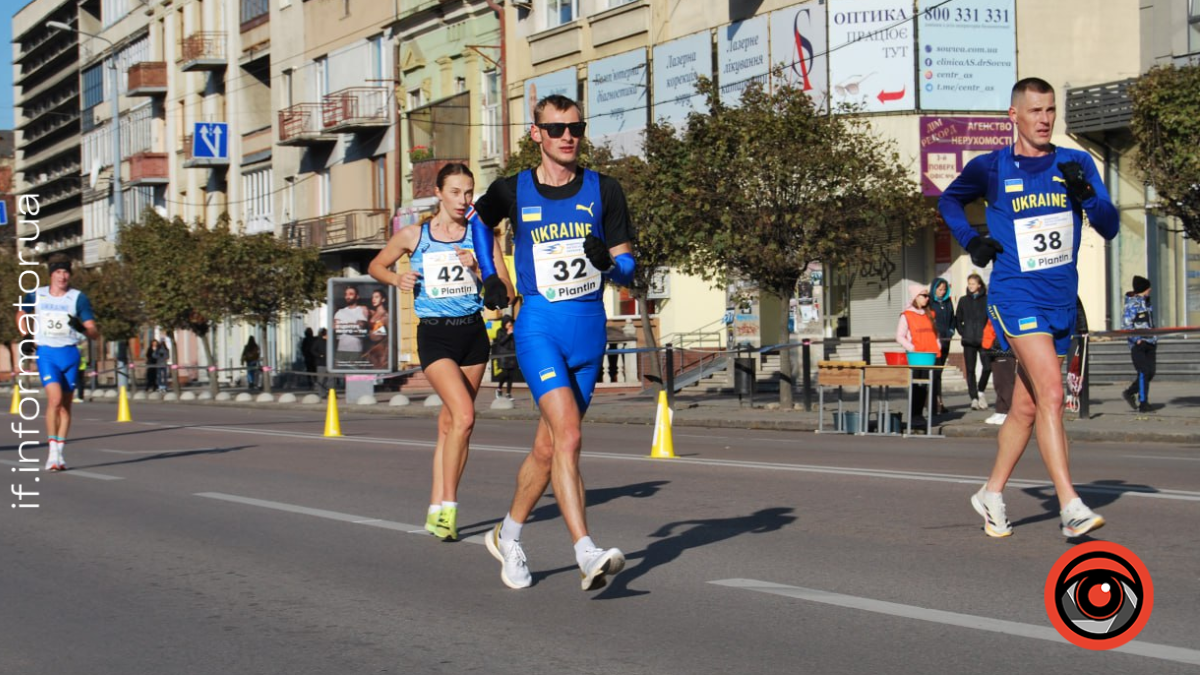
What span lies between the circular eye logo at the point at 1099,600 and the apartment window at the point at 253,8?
2145 inches

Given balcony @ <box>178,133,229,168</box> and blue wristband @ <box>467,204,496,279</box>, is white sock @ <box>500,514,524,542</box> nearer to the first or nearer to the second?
blue wristband @ <box>467,204,496,279</box>

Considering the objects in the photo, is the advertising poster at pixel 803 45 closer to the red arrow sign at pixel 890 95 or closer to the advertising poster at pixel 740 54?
the advertising poster at pixel 740 54

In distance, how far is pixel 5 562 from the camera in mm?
8258

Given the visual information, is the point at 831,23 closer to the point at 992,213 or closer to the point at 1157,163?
the point at 1157,163

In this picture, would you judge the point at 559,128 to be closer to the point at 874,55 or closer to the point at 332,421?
the point at 332,421

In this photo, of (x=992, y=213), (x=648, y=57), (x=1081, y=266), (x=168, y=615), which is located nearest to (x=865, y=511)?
(x=992, y=213)

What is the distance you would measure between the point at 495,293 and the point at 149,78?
2556 inches

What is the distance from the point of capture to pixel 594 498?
35.3 feet

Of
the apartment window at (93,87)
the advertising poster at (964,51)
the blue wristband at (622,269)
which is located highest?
the apartment window at (93,87)

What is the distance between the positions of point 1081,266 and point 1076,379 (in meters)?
13.2

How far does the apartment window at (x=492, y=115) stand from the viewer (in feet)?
142

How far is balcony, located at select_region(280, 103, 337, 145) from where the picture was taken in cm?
5222

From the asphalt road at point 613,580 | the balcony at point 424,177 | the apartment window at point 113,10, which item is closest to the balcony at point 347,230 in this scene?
the balcony at point 424,177

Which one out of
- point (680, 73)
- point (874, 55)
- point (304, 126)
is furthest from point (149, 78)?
point (874, 55)
